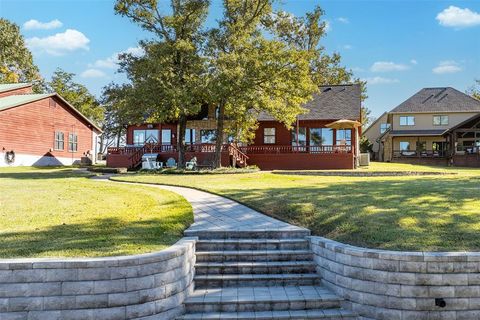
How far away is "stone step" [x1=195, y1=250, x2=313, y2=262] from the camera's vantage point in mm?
6328

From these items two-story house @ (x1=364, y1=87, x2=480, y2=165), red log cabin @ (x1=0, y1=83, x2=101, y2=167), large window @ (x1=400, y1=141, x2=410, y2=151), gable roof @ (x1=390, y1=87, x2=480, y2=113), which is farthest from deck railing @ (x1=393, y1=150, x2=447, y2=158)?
red log cabin @ (x1=0, y1=83, x2=101, y2=167)

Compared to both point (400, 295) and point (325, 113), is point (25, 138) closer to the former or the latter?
point (325, 113)

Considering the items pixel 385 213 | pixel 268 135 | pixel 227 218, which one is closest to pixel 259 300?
pixel 227 218

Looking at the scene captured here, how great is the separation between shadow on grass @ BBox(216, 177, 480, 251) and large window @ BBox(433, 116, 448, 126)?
102ft

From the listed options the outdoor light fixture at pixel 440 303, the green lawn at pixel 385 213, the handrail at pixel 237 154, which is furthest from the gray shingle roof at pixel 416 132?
Result: the outdoor light fixture at pixel 440 303

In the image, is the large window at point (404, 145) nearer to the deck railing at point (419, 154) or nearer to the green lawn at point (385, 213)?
the deck railing at point (419, 154)

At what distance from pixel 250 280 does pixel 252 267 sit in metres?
0.26

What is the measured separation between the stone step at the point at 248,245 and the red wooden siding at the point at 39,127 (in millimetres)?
23409

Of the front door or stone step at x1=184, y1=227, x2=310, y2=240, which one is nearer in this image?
stone step at x1=184, y1=227, x2=310, y2=240

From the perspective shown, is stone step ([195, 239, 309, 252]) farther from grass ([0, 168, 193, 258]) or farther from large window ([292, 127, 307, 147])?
large window ([292, 127, 307, 147])

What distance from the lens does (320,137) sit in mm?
26156

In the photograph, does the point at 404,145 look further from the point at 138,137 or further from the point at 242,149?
the point at 138,137

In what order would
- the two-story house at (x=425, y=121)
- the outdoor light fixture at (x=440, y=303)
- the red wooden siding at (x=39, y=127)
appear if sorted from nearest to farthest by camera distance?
the outdoor light fixture at (x=440, y=303) < the red wooden siding at (x=39, y=127) < the two-story house at (x=425, y=121)

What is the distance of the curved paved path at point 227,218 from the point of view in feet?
23.4
